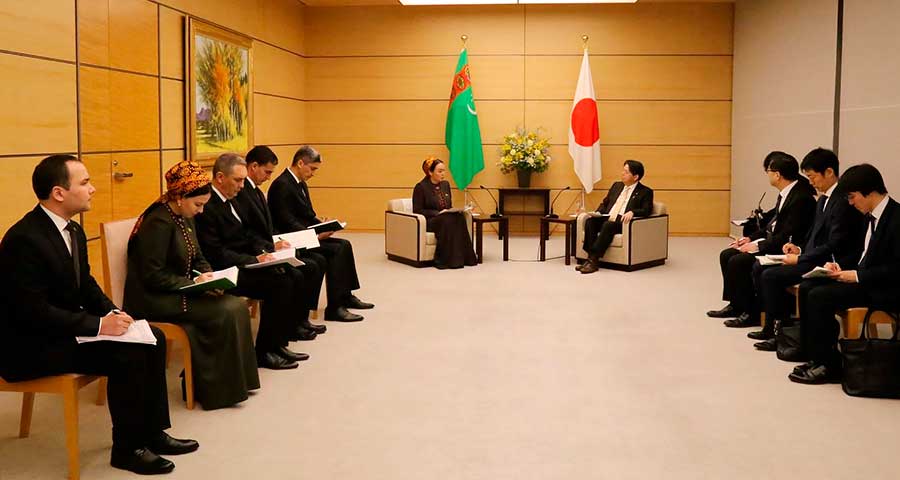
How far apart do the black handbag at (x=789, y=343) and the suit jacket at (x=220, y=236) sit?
3.72 metres

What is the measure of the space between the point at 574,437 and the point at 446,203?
21.7 ft

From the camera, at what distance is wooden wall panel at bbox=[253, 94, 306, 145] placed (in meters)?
11.8

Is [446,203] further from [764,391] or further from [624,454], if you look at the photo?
[624,454]

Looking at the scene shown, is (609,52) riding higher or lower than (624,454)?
higher

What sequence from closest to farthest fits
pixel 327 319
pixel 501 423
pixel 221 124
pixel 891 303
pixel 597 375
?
pixel 501 423 → pixel 891 303 → pixel 597 375 → pixel 327 319 → pixel 221 124

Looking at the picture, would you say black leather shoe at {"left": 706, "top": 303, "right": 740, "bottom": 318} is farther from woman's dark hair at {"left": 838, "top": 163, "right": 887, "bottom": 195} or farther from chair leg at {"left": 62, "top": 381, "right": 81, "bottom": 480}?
chair leg at {"left": 62, "top": 381, "right": 81, "bottom": 480}

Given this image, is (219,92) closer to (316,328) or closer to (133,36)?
(133,36)

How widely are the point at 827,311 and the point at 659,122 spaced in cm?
873

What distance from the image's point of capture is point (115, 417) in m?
3.94

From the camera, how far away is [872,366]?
5156 mm

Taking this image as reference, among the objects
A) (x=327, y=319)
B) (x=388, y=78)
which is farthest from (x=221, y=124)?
(x=388, y=78)

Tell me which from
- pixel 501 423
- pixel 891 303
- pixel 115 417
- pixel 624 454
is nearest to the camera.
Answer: pixel 115 417

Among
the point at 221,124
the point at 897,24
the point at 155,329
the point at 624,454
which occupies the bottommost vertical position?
the point at 624,454

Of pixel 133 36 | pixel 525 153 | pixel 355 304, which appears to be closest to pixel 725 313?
pixel 355 304
